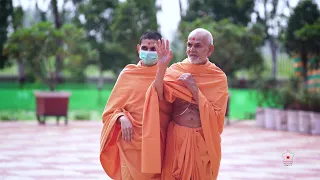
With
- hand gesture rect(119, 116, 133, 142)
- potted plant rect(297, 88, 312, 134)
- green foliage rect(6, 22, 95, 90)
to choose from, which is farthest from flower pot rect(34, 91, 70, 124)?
hand gesture rect(119, 116, 133, 142)

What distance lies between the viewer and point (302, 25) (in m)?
17.8

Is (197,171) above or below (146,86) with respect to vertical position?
below

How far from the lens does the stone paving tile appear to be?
335 inches

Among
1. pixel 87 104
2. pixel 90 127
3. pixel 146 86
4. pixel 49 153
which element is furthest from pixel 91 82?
pixel 146 86

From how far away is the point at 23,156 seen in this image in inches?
405

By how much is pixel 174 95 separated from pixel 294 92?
37.4ft

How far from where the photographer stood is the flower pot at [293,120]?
15531mm

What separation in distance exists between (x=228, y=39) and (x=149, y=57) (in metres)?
11.7

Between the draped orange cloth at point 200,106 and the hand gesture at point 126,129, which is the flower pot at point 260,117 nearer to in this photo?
the draped orange cloth at point 200,106

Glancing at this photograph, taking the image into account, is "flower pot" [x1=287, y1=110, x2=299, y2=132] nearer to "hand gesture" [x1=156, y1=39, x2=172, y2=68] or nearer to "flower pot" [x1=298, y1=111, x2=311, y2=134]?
"flower pot" [x1=298, y1=111, x2=311, y2=134]

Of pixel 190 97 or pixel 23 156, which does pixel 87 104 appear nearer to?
pixel 23 156

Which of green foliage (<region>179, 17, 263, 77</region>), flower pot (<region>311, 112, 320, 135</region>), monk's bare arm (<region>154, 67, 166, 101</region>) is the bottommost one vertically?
flower pot (<region>311, 112, 320, 135</region>)

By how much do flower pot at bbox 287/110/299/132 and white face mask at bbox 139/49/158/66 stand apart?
10291 mm

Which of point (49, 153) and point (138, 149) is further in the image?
point (49, 153)
